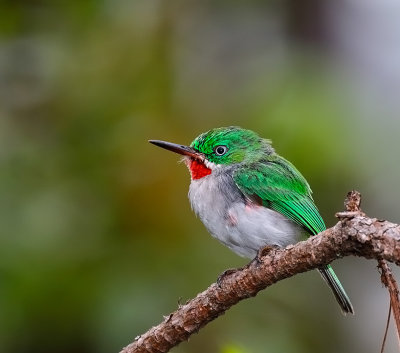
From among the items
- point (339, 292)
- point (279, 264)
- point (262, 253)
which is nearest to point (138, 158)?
point (339, 292)

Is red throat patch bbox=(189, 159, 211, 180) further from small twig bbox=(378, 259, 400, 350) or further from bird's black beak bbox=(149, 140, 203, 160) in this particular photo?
small twig bbox=(378, 259, 400, 350)

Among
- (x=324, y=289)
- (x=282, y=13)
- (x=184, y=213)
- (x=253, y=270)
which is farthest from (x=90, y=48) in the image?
(x=253, y=270)

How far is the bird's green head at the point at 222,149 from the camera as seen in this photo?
376cm

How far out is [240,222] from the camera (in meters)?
3.35

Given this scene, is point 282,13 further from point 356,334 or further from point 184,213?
point 356,334

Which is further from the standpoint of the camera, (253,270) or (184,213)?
(184,213)

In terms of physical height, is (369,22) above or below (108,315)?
above

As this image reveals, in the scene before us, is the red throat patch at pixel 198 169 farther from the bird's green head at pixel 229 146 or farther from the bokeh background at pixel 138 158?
the bokeh background at pixel 138 158

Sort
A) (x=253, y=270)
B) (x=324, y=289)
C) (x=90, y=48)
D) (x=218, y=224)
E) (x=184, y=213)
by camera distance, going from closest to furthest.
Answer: (x=253, y=270) → (x=218, y=224) → (x=184, y=213) → (x=90, y=48) → (x=324, y=289)

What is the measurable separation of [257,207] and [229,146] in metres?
0.47

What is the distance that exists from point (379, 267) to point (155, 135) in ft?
7.90

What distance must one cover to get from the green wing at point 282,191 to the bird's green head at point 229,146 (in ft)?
0.60

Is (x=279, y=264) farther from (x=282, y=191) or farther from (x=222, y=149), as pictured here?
(x=222, y=149)

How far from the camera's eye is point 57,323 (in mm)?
3850
